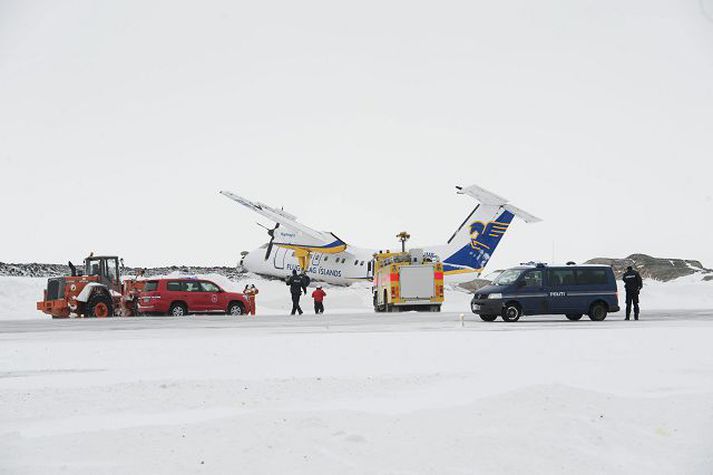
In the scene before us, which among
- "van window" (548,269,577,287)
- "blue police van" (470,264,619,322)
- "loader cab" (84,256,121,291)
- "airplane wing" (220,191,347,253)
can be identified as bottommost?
"blue police van" (470,264,619,322)

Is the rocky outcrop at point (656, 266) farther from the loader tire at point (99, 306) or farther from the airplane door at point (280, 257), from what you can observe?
the loader tire at point (99, 306)

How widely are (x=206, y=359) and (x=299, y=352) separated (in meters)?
1.72

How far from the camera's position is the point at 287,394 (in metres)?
9.70

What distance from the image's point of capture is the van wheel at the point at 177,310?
31.3 metres

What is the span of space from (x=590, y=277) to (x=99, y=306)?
750 inches

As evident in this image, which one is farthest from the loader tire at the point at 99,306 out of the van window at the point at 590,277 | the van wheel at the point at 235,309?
the van window at the point at 590,277

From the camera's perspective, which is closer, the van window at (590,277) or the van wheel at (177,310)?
the van window at (590,277)

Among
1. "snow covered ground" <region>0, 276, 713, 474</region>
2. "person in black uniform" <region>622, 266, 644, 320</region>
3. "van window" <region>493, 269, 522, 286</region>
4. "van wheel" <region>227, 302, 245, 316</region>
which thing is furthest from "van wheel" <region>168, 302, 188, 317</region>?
"snow covered ground" <region>0, 276, 713, 474</region>

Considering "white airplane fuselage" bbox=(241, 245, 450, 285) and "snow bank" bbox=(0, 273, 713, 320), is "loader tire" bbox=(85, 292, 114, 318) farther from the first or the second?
"white airplane fuselage" bbox=(241, 245, 450, 285)

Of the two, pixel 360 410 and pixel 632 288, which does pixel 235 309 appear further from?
pixel 360 410

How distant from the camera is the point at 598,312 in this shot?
2495cm

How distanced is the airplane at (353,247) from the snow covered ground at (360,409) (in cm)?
3257

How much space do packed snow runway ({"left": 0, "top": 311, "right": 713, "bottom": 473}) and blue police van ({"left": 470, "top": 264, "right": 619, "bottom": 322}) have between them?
34.0 feet

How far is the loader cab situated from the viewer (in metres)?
34.3
